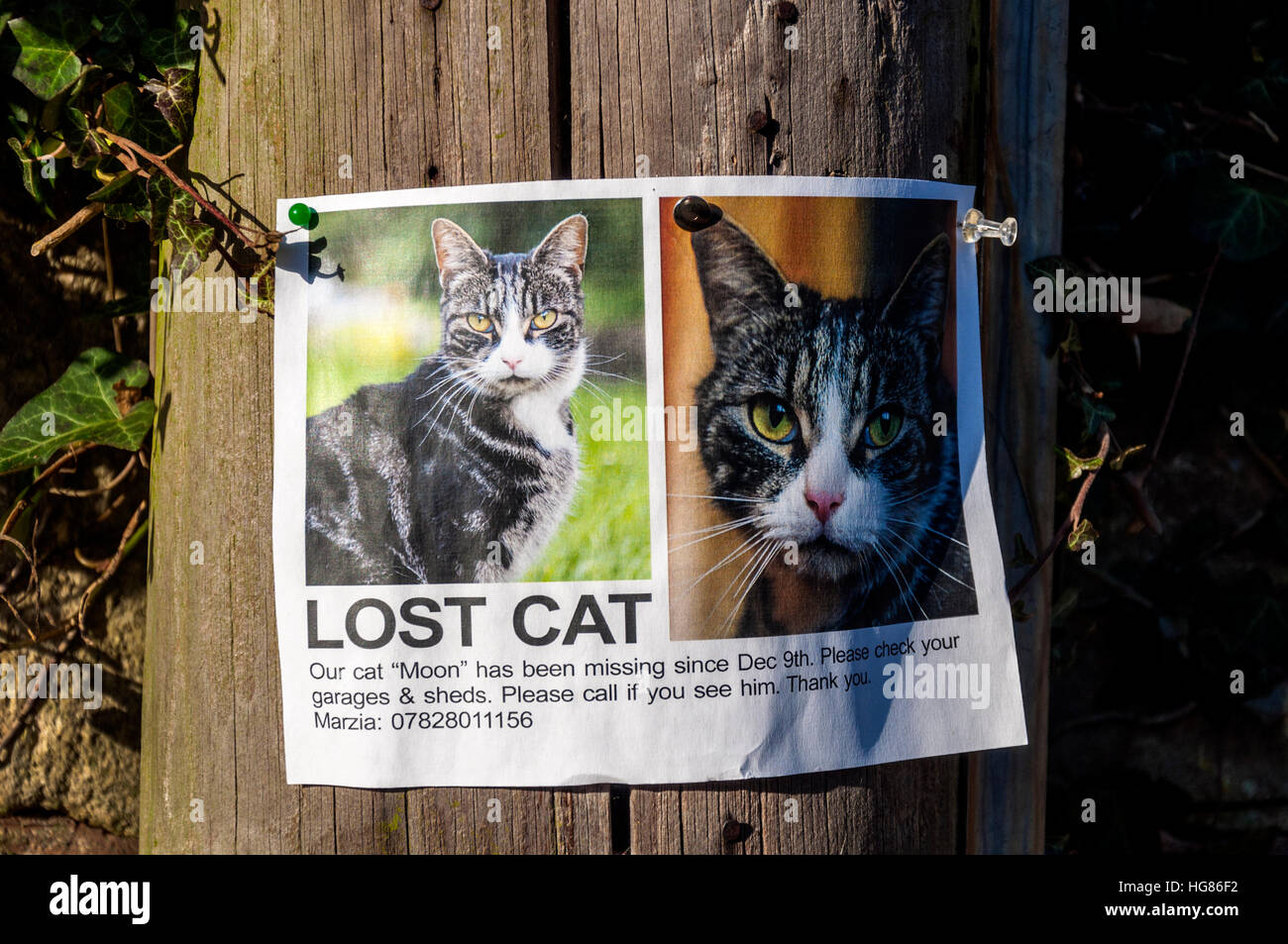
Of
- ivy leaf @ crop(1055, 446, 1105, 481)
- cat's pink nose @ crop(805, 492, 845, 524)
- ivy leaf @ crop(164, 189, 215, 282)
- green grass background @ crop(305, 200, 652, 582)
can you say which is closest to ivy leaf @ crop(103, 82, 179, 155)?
ivy leaf @ crop(164, 189, 215, 282)

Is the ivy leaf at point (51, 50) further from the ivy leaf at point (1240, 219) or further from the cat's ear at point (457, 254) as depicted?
the ivy leaf at point (1240, 219)

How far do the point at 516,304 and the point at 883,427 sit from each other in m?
0.45

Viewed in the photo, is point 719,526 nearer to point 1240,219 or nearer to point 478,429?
point 478,429

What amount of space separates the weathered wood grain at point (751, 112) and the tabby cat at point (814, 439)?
0.12 m

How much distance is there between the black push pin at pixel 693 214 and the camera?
916 mm

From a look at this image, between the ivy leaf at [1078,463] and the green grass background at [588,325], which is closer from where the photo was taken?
the green grass background at [588,325]

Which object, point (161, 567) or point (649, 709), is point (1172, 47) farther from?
point (161, 567)

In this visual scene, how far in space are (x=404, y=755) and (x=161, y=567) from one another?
0.41 metres

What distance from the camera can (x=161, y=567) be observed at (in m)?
1.03

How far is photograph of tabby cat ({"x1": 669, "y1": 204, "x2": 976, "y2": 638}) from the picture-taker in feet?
3.05

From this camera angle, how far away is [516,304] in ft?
3.03

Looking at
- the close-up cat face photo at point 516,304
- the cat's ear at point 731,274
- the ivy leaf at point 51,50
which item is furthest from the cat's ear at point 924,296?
the ivy leaf at point 51,50

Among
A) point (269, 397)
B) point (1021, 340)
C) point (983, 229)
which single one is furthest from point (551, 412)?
point (1021, 340)

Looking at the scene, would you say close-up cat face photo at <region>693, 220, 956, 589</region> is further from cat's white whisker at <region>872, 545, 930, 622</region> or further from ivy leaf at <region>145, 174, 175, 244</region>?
ivy leaf at <region>145, 174, 175, 244</region>
